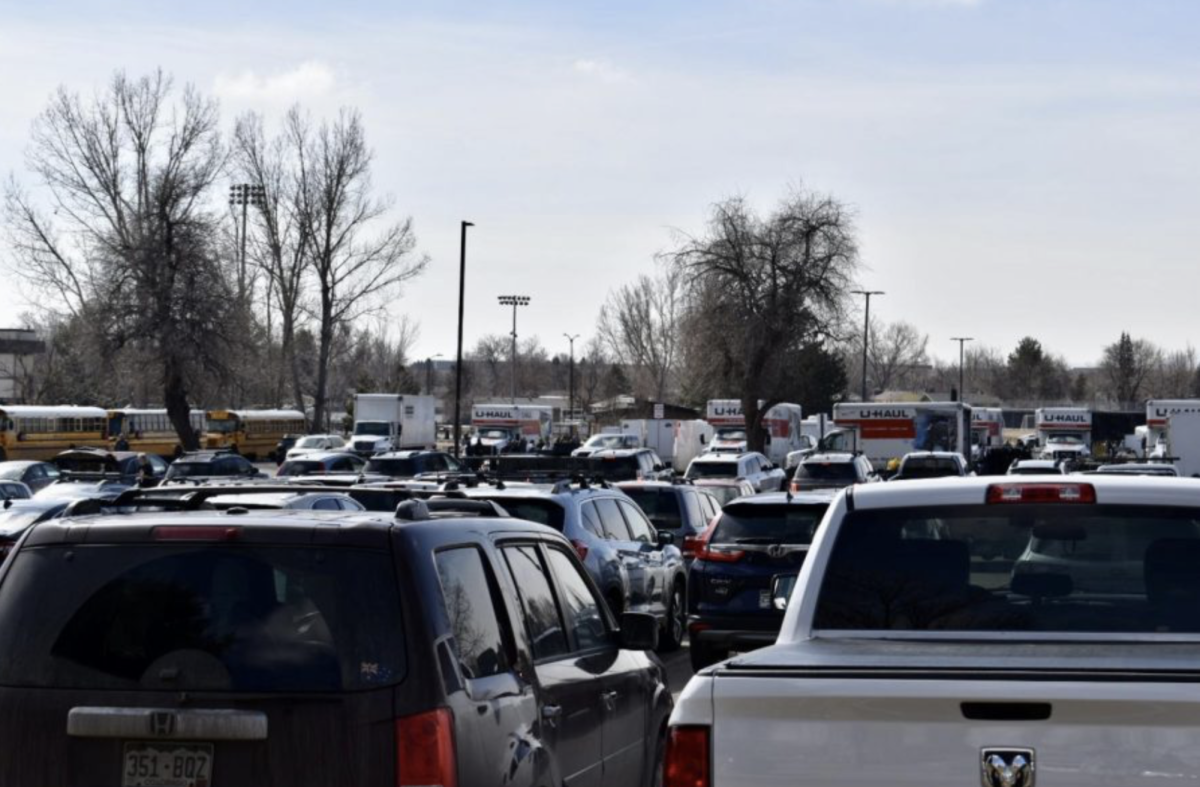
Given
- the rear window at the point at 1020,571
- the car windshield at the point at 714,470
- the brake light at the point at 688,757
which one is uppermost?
the rear window at the point at 1020,571

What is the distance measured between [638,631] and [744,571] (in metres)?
8.02

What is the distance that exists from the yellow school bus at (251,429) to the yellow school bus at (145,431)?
59.6 inches

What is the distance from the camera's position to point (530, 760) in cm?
620

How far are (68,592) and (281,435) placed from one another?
78037 millimetres

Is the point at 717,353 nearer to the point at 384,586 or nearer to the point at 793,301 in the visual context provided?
the point at 793,301

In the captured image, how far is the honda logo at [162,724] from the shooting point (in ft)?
17.8

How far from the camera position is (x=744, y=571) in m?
15.7

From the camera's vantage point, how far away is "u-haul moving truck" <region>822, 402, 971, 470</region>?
54.3 meters

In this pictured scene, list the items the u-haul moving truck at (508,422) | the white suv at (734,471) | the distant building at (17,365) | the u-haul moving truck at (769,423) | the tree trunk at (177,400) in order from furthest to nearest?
1. the distant building at (17,365)
2. the u-haul moving truck at (508,422)
3. the u-haul moving truck at (769,423)
4. the tree trunk at (177,400)
5. the white suv at (734,471)

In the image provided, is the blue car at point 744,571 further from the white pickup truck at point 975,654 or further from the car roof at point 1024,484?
the white pickup truck at point 975,654

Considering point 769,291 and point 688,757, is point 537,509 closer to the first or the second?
point 688,757

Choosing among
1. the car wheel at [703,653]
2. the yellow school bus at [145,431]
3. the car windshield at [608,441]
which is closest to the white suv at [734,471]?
the car windshield at [608,441]

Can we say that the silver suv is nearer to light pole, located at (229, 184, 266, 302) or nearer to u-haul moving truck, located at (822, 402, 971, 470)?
u-haul moving truck, located at (822, 402, 971, 470)

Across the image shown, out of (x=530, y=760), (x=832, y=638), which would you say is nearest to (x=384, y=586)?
(x=530, y=760)
